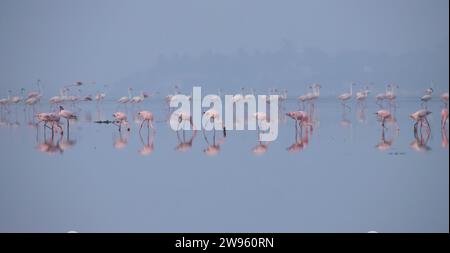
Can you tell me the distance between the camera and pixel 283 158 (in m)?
6.61

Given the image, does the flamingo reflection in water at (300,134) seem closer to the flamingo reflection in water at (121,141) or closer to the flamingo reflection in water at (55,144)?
the flamingo reflection in water at (121,141)

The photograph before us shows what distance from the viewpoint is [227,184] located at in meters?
5.23

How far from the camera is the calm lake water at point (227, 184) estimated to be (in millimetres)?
4043

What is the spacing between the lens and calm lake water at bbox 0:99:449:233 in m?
4.04

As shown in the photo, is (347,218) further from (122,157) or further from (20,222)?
(122,157)

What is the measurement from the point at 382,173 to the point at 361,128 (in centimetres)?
439

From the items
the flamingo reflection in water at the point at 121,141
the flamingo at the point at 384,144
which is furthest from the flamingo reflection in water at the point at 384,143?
the flamingo reflection in water at the point at 121,141

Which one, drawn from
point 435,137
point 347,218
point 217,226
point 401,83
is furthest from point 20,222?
point 401,83

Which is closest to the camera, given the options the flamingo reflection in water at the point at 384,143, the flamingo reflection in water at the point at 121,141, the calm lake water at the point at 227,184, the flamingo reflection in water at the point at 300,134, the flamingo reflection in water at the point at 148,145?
the calm lake water at the point at 227,184

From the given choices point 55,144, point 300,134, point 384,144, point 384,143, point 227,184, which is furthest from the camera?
point 300,134

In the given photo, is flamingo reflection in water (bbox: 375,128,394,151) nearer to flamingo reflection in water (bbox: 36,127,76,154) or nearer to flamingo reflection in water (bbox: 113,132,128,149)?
flamingo reflection in water (bbox: 113,132,128,149)

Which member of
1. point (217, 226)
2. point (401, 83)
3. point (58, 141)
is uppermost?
point (401, 83)

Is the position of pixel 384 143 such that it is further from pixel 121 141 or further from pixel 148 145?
pixel 121 141

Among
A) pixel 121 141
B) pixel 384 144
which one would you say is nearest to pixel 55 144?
pixel 121 141
